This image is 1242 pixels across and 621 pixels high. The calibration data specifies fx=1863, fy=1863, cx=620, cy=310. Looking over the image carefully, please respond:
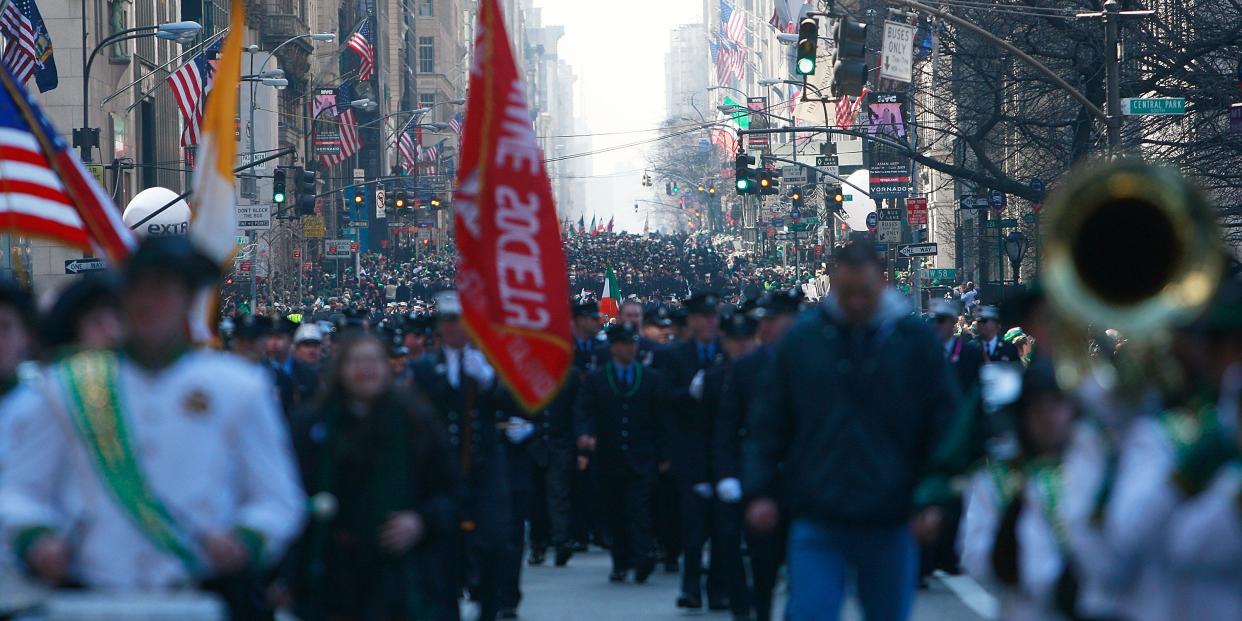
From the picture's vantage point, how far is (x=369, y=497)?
6566 mm

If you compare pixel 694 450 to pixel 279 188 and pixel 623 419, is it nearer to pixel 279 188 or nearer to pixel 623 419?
pixel 623 419

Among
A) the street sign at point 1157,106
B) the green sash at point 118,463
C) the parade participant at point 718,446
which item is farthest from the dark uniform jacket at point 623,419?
the street sign at point 1157,106

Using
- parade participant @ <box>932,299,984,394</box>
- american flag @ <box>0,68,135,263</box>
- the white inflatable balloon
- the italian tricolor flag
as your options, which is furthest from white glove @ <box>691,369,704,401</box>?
the white inflatable balloon

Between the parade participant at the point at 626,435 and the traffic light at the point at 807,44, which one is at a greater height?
the traffic light at the point at 807,44

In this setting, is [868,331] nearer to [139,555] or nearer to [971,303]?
[139,555]

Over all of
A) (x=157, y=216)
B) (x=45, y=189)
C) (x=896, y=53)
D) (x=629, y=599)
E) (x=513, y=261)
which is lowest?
(x=629, y=599)

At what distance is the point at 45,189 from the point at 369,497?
4.73m

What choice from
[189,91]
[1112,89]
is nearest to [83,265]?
[189,91]

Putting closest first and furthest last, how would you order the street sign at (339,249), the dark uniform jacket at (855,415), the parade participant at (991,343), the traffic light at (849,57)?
the dark uniform jacket at (855,415)
the parade participant at (991,343)
the traffic light at (849,57)
the street sign at (339,249)

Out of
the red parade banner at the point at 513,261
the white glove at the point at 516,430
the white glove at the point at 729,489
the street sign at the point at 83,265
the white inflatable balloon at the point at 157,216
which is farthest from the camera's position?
the white inflatable balloon at the point at 157,216

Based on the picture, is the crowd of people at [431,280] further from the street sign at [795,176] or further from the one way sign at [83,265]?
the one way sign at [83,265]

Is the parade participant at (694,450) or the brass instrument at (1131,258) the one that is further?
the parade participant at (694,450)

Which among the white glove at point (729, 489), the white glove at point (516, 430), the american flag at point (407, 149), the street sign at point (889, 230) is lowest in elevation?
the white glove at point (729, 489)

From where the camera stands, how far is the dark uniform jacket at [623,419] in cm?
1359
